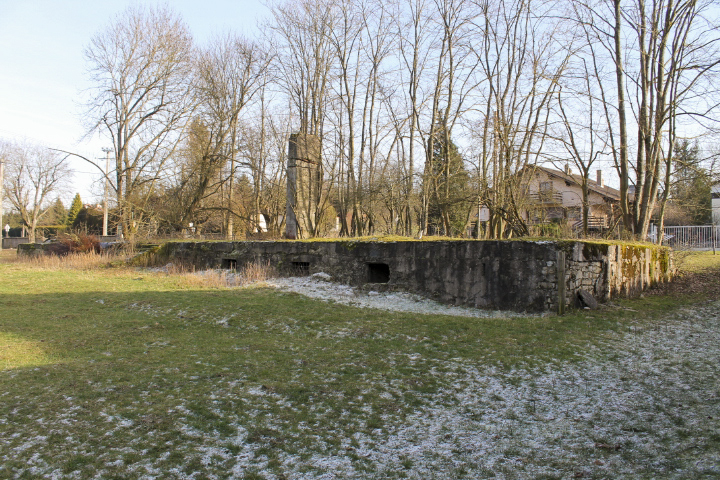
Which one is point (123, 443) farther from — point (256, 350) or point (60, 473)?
point (256, 350)

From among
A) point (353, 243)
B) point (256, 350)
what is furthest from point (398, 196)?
point (256, 350)

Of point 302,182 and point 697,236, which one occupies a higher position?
point 302,182

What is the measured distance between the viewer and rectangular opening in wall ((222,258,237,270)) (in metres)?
14.6

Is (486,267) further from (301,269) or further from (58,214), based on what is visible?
(58,214)

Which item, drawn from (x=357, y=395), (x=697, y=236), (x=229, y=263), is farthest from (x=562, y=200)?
(x=357, y=395)

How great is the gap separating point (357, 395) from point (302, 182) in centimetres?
1234

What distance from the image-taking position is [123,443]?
3273 mm

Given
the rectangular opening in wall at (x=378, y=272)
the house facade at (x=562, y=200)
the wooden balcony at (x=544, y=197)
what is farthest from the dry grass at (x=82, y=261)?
the wooden balcony at (x=544, y=197)

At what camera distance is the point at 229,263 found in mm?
14812

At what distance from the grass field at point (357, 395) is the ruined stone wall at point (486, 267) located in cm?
80

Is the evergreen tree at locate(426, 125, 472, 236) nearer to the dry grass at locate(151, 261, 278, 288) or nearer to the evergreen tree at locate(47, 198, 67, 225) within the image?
the dry grass at locate(151, 261, 278, 288)

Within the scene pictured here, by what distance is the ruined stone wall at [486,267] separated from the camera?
8.08 metres

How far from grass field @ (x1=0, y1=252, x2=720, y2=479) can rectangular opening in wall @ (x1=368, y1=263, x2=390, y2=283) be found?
3.13 meters

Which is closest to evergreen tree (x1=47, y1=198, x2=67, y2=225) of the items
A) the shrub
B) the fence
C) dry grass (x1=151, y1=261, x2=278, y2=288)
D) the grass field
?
the shrub
